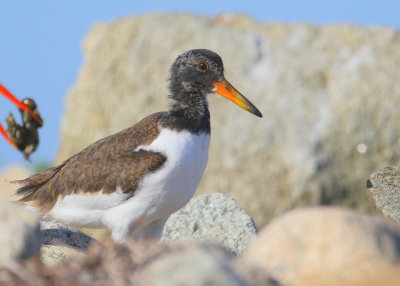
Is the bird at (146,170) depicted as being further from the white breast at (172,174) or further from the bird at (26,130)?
the bird at (26,130)

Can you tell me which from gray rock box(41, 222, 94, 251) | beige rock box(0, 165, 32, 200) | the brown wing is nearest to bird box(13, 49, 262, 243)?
the brown wing

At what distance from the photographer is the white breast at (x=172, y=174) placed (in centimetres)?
798

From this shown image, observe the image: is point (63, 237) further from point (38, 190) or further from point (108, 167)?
point (108, 167)

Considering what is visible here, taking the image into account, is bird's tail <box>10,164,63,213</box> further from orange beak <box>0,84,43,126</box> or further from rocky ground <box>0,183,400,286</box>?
rocky ground <box>0,183,400,286</box>

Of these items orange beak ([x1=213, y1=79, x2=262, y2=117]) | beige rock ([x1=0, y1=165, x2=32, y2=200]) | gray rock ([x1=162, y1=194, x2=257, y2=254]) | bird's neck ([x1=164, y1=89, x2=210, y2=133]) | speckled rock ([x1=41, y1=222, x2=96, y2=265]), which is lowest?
beige rock ([x1=0, y1=165, x2=32, y2=200])

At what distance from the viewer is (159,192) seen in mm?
7992

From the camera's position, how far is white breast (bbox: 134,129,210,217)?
7.98 m

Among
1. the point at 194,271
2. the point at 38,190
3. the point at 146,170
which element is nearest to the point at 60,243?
the point at 38,190

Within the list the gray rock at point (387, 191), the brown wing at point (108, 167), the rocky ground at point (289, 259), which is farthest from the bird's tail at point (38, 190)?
the gray rock at point (387, 191)

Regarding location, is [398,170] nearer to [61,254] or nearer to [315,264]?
[61,254]

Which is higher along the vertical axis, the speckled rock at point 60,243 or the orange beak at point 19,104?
the orange beak at point 19,104

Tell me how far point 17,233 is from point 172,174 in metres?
2.25

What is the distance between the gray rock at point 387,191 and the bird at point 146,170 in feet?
6.24

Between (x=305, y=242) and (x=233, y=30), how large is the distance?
12.6 m
